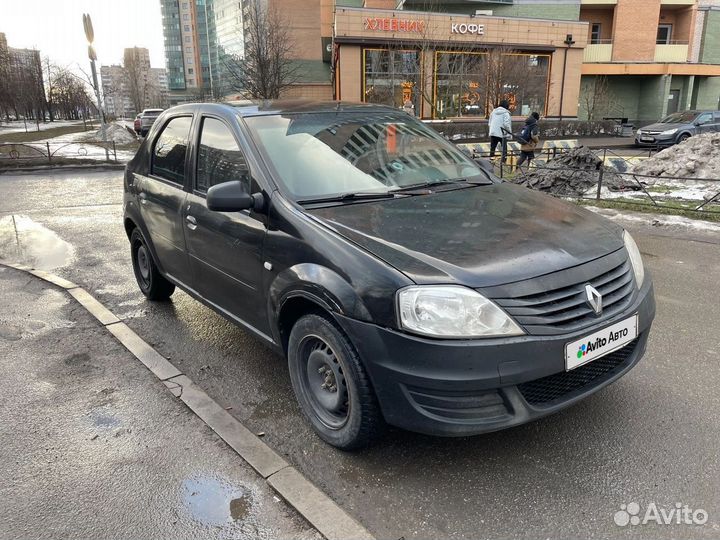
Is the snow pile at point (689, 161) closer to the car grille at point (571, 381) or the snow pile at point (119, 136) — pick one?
the car grille at point (571, 381)

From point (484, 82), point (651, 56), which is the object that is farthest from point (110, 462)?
point (651, 56)

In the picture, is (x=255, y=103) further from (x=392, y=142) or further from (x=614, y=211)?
(x=614, y=211)

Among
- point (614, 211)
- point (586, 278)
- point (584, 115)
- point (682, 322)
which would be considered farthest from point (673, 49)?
point (586, 278)

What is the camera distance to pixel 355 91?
1148 inches

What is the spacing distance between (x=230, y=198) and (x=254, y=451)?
1446 millimetres

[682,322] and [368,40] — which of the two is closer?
[682,322]

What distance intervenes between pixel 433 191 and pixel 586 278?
49.9 inches

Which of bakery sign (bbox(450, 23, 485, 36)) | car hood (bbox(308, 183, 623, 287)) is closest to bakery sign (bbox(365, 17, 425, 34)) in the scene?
bakery sign (bbox(450, 23, 485, 36))

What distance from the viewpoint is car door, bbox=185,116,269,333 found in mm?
3447

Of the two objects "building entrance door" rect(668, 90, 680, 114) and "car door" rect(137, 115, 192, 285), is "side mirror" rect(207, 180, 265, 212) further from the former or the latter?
"building entrance door" rect(668, 90, 680, 114)

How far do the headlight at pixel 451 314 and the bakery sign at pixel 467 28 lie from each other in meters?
30.1

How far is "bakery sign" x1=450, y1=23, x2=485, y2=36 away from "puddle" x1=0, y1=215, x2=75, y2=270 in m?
25.3

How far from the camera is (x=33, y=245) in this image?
8.16 m

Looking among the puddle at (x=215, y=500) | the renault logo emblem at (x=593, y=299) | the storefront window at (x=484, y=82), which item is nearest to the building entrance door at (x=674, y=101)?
the storefront window at (x=484, y=82)
